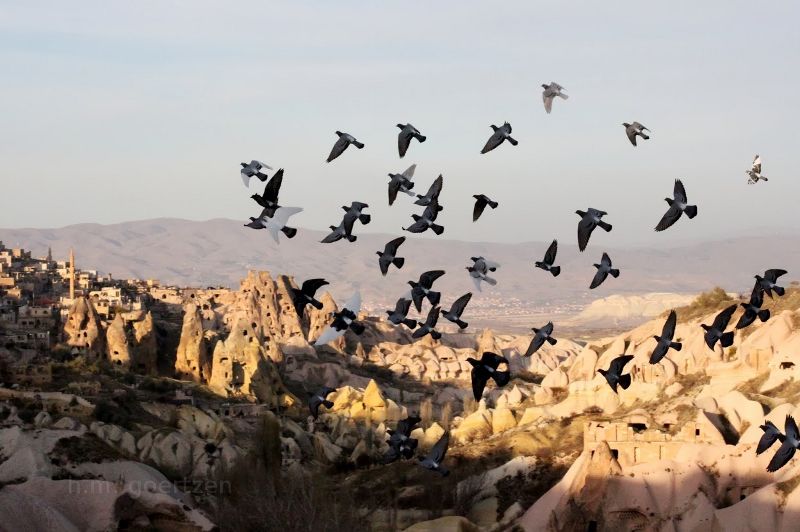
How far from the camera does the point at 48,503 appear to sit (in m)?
50.5

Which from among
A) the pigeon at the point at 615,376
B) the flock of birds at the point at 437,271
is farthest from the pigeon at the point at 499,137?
the pigeon at the point at 615,376

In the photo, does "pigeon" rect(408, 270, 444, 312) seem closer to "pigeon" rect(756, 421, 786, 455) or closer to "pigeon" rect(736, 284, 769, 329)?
"pigeon" rect(736, 284, 769, 329)

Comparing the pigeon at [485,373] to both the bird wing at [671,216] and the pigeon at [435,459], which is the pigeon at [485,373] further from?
the bird wing at [671,216]

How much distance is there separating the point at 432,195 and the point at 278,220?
15.0 ft

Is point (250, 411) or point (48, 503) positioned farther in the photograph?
point (250, 411)

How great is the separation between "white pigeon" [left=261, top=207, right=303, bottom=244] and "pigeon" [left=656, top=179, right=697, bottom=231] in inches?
376

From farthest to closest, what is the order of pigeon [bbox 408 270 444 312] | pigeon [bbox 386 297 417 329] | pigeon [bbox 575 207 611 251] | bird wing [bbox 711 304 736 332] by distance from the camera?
pigeon [bbox 386 297 417 329] < bird wing [bbox 711 304 736 332] < pigeon [bbox 408 270 444 312] < pigeon [bbox 575 207 611 251]

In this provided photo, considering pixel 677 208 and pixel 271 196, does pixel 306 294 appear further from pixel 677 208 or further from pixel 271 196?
pixel 677 208

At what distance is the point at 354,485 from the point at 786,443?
46.8m

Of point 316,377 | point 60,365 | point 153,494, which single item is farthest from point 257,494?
point 316,377

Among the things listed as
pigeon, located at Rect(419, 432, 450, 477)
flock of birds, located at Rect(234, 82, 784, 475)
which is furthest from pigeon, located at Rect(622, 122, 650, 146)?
pigeon, located at Rect(419, 432, 450, 477)

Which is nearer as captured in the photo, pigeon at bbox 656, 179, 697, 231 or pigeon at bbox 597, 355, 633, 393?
pigeon at bbox 656, 179, 697, 231

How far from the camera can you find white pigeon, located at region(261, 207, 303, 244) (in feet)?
123

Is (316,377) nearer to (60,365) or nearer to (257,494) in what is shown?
(60,365)
